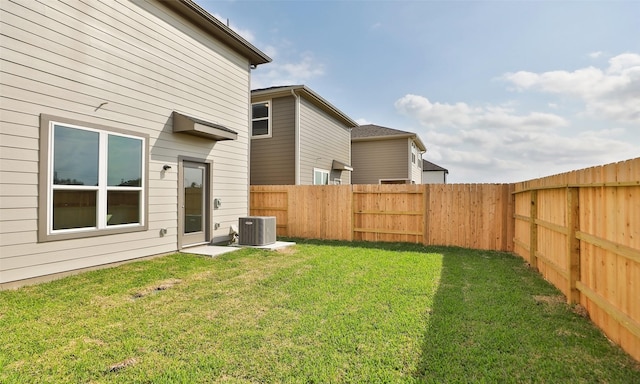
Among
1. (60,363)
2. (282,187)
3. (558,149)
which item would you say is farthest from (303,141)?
(60,363)

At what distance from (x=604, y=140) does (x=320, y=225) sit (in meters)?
7.15

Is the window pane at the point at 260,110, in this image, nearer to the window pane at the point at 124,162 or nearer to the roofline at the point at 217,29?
the roofline at the point at 217,29

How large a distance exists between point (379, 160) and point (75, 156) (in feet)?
54.9

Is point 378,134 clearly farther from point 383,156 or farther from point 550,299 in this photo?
point 550,299

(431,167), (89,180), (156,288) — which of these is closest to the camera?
(156,288)

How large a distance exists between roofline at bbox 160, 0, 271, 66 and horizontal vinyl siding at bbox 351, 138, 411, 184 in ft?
38.0

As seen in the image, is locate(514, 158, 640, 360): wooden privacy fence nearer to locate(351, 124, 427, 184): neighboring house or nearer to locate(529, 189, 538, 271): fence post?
locate(529, 189, 538, 271): fence post

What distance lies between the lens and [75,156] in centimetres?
515

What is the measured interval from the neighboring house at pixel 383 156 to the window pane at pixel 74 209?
632 inches

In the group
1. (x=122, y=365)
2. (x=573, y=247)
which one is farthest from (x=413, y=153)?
(x=122, y=365)

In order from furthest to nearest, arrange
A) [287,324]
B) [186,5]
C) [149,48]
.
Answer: [186,5]
[149,48]
[287,324]

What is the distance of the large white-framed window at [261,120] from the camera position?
41.3 feet

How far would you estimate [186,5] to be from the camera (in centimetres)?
689

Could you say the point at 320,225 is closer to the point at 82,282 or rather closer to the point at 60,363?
the point at 82,282
